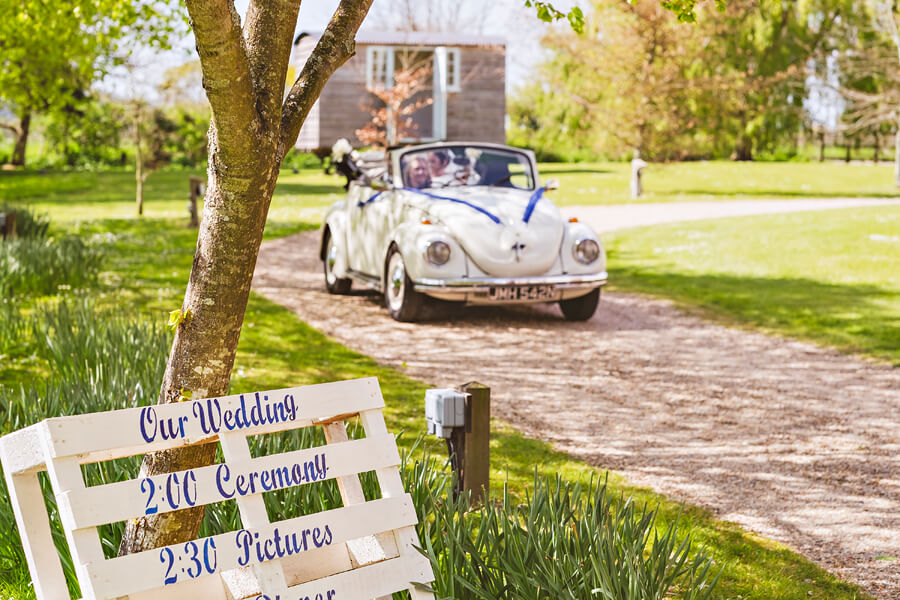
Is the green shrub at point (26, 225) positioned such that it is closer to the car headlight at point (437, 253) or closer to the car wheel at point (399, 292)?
the car wheel at point (399, 292)

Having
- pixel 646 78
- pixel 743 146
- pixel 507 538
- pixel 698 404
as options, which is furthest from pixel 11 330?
pixel 743 146

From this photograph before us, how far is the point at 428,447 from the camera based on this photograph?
5496mm

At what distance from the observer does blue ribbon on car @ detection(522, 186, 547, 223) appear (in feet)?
30.8

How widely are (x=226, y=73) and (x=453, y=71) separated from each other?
2946 centimetres

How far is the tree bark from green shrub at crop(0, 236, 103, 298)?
673cm

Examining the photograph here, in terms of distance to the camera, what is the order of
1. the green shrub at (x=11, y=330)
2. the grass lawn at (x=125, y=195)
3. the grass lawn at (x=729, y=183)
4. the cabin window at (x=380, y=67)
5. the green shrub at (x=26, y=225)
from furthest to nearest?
the cabin window at (x=380, y=67)
the grass lawn at (x=729, y=183)
the grass lawn at (x=125, y=195)
the green shrub at (x=26, y=225)
the green shrub at (x=11, y=330)

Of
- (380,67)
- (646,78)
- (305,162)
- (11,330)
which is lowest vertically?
(11,330)

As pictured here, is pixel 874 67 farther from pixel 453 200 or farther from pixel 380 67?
pixel 453 200

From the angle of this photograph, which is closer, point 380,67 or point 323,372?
point 323,372

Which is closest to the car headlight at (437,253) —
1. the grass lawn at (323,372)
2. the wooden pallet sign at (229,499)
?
the grass lawn at (323,372)

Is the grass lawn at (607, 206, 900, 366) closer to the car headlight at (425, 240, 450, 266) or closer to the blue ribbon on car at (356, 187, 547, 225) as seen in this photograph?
the blue ribbon on car at (356, 187, 547, 225)

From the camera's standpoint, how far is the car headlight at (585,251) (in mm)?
9500

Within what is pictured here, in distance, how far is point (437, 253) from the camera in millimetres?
9117

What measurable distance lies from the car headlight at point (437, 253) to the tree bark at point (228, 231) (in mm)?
5843
